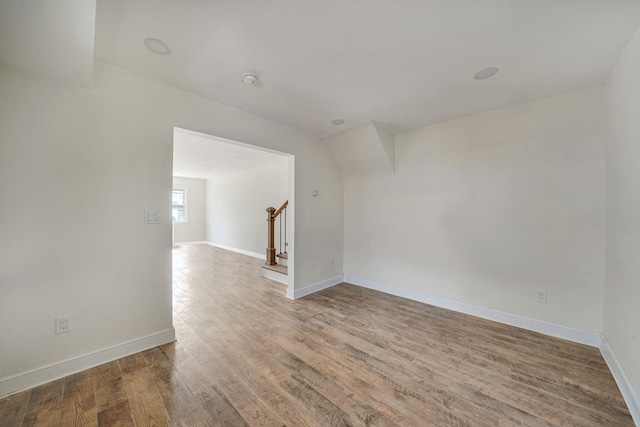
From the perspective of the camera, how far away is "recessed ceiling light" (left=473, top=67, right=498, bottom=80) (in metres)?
1.94

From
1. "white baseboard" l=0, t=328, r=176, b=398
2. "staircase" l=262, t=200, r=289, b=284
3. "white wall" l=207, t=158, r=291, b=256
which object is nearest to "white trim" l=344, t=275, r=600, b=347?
"staircase" l=262, t=200, r=289, b=284

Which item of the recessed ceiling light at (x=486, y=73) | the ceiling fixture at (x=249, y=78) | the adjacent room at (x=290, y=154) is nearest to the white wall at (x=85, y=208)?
the adjacent room at (x=290, y=154)

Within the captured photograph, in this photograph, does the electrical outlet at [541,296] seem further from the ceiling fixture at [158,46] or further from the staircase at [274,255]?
the ceiling fixture at [158,46]

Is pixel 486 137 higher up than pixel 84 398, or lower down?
higher up

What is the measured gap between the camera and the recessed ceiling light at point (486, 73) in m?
1.94

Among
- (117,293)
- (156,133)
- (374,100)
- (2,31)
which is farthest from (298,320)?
(2,31)

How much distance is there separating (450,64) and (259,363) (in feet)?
9.50

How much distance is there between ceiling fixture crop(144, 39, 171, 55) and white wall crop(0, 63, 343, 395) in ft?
1.76

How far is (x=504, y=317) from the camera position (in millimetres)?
2715

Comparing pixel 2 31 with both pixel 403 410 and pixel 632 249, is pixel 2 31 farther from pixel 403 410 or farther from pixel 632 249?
pixel 632 249

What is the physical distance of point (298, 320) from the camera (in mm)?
2752

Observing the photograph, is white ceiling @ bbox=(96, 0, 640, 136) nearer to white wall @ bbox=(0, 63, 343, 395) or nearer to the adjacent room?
the adjacent room

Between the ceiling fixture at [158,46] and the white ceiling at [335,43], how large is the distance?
2.1 inches

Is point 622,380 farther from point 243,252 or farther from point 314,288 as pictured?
point 243,252
